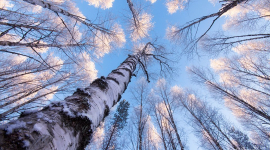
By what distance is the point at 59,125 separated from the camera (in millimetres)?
779

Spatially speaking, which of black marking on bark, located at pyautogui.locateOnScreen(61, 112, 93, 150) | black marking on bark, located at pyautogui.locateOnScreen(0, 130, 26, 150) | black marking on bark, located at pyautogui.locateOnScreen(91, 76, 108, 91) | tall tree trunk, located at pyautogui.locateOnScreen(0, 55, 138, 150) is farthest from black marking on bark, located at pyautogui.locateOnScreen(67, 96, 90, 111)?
black marking on bark, located at pyautogui.locateOnScreen(0, 130, 26, 150)

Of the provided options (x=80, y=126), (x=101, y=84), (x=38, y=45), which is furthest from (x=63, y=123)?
(x=38, y=45)

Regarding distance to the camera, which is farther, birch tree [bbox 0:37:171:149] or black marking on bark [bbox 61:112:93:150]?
black marking on bark [bbox 61:112:93:150]

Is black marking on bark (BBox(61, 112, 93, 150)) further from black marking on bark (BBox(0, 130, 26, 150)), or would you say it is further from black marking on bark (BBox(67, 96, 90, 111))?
black marking on bark (BBox(0, 130, 26, 150))

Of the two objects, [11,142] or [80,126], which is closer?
[11,142]

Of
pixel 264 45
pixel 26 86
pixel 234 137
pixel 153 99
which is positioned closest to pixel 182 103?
pixel 153 99

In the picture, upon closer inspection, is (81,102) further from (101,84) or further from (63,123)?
(101,84)

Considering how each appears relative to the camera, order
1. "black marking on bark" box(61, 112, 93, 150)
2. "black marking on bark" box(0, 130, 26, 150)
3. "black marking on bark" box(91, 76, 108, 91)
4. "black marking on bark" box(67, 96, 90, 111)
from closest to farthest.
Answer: "black marking on bark" box(0, 130, 26, 150), "black marking on bark" box(61, 112, 93, 150), "black marking on bark" box(67, 96, 90, 111), "black marking on bark" box(91, 76, 108, 91)

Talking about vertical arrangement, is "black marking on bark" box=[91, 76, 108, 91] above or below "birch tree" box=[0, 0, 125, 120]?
below

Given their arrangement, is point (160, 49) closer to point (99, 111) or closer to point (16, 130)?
point (99, 111)

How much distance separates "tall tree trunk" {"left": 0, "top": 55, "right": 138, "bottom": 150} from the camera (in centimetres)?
55

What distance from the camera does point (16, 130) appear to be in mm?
571

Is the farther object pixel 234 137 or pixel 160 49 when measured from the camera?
pixel 234 137

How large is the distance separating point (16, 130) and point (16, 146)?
10 centimetres
